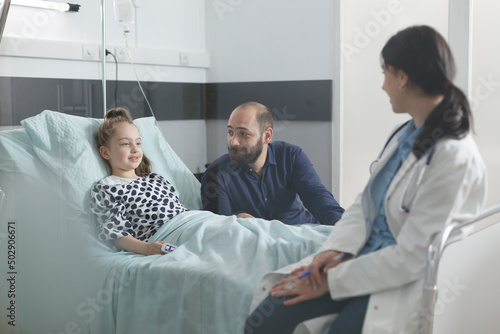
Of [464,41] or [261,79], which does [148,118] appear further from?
[464,41]

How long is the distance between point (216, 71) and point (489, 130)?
2.96ft

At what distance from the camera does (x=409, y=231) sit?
112 cm

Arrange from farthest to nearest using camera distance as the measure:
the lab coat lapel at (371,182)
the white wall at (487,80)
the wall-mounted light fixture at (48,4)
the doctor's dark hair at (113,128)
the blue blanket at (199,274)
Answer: the white wall at (487,80) < the doctor's dark hair at (113,128) < the wall-mounted light fixture at (48,4) < the blue blanket at (199,274) < the lab coat lapel at (371,182)

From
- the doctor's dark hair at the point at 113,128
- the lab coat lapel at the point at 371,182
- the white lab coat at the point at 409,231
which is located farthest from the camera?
the doctor's dark hair at the point at 113,128

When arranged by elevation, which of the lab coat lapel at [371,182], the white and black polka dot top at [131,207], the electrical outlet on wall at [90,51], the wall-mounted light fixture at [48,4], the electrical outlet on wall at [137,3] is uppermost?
the electrical outlet on wall at [137,3]

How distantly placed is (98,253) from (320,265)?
67cm

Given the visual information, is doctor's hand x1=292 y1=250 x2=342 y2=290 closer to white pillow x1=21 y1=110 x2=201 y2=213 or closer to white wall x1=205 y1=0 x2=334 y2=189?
white wall x1=205 y1=0 x2=334 y2=189

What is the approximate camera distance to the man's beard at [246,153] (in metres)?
1.64

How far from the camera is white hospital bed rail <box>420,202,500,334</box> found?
1101mm

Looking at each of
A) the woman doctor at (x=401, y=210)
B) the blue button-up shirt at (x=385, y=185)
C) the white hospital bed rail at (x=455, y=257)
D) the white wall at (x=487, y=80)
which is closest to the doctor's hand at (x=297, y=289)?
the woman doctor at (x=401, y=210)

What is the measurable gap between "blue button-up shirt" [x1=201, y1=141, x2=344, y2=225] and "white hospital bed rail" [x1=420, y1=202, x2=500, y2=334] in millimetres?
377

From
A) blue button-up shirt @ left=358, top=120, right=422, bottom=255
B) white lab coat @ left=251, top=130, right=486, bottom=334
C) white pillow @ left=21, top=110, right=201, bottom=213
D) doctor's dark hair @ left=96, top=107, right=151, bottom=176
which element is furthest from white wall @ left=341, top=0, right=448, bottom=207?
white pillow @ left=21, top=110, right=201, bottom=213

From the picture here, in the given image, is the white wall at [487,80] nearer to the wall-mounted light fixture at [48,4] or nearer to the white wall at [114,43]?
the white wall at [114,43]

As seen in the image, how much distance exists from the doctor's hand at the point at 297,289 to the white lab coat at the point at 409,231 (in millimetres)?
26
